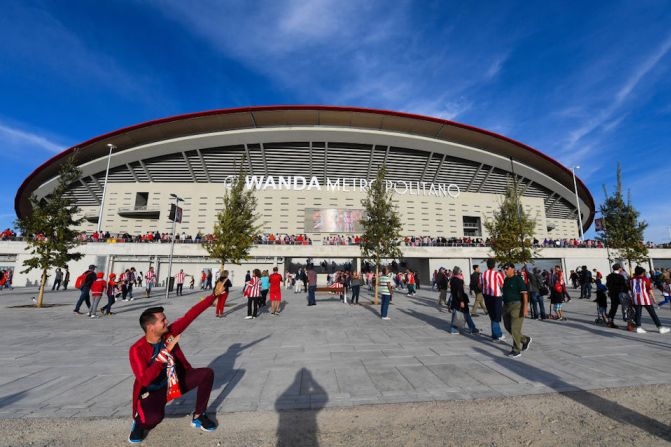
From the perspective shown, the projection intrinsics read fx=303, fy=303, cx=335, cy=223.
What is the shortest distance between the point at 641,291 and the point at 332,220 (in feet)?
95.5

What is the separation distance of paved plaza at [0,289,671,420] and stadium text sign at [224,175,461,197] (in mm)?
28632

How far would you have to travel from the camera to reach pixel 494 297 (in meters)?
6.96

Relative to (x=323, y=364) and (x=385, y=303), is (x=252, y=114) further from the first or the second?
(x=323, y=364)

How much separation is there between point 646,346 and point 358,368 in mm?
6028

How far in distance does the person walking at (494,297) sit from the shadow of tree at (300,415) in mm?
4580

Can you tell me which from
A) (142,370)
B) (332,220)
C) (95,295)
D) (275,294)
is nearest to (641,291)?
(275,294)

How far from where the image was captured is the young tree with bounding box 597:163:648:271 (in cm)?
1944

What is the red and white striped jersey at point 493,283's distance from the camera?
22.9 feet

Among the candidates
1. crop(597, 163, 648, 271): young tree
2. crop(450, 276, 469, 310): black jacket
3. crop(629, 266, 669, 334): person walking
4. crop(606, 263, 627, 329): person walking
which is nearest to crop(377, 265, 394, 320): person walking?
crop(450, 276, 469, 310): black jacket

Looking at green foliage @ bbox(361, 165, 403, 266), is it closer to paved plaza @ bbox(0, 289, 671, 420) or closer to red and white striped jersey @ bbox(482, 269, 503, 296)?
paved plaza @ bbox(0, 289, 671, 420)

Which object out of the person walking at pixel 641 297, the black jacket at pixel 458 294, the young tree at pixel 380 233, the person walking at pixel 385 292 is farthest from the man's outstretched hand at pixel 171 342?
the young tree at pixel 380 233

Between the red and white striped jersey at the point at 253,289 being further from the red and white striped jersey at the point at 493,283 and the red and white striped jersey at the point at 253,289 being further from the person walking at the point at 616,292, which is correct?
the person walking at the point at 616,292

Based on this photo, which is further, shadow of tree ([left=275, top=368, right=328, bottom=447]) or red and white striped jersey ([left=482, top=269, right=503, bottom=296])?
red and white striped jersey ([left=482, top=269, right=503, bottom=296])

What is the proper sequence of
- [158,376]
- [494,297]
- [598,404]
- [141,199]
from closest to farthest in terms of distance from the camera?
[158,376] → [598,404] → [494,297] → [141,199]
